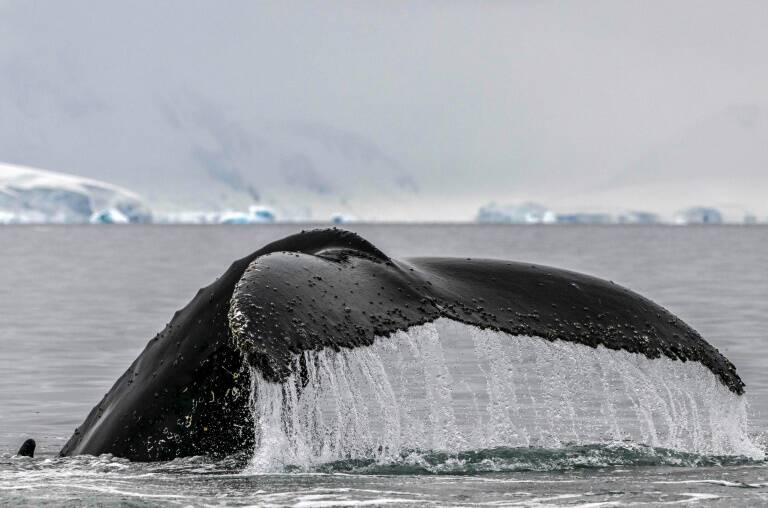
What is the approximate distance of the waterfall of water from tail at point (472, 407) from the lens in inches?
243

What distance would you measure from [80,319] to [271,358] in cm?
1980

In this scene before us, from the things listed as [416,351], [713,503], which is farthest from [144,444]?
[713,503]

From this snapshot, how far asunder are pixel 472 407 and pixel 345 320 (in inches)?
252

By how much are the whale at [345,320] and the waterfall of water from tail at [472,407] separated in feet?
0.27

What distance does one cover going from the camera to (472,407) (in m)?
12.1

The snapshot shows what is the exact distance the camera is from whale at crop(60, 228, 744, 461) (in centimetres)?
607

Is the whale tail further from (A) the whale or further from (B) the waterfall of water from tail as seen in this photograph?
(B) the waterfall of water from tail

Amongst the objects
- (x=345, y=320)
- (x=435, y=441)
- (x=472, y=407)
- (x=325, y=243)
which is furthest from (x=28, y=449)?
(x=472, y=407)

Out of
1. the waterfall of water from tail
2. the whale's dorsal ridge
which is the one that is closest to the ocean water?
the waterfall of water from tail

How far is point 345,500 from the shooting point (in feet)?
21.1

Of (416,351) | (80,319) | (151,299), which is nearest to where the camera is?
(416,351)

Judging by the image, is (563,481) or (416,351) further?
(563,481)

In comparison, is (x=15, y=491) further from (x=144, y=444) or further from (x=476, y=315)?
(x=476, y=315)

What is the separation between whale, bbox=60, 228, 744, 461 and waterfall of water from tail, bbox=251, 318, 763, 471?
0.27ft
